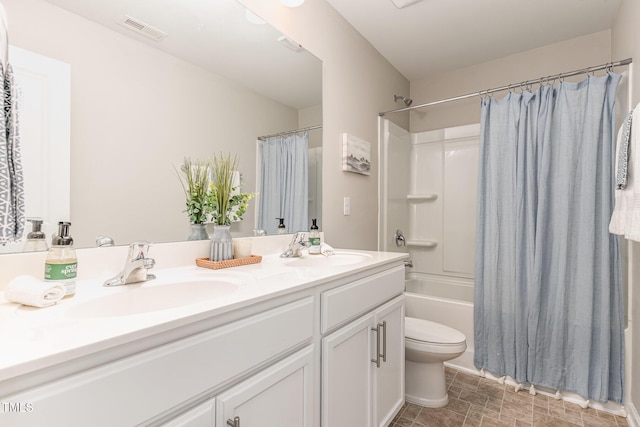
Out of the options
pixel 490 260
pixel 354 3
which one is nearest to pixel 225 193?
pixel 354 3

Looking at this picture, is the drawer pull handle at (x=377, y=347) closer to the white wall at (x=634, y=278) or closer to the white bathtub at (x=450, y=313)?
the white bathtub at (x=450, y=313)

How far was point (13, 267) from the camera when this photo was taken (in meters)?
0.83

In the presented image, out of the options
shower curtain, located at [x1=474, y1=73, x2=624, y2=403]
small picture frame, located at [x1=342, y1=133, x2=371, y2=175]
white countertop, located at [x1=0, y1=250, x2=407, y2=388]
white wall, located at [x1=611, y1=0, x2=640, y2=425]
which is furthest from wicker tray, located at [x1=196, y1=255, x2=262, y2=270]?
white wall, located at [x1=611, y1=0, x2=640, y2=425]

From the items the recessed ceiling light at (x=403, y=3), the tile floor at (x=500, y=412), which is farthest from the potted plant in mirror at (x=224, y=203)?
the recessed ceiling light at (x=403, y=3)

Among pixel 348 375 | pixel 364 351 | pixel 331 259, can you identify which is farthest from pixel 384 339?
pixel 331 259

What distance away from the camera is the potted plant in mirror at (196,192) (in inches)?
49.2

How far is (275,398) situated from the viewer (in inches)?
34.8

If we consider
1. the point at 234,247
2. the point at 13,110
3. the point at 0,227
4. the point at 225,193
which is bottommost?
the point at 234,247

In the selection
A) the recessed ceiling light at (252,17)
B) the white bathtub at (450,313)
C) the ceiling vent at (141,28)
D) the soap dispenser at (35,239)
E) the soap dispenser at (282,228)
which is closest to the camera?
the soap dispenser at (35,239)

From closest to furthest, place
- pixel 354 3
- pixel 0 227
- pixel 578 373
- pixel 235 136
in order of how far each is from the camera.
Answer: pixel 0 227, pixel 235 136, pixel 578 373, pixel 354 3

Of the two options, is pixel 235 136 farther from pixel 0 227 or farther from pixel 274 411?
pixel 274 411

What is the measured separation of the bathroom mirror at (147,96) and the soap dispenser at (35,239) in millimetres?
76

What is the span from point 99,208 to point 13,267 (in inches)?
10.3

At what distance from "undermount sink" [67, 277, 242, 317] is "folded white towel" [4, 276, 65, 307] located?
5 cm
